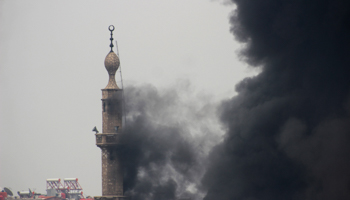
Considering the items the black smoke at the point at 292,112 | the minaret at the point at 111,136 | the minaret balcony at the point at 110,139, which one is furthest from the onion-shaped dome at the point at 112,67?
the black smoke at the point at 292,112

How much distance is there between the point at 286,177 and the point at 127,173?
22568mm

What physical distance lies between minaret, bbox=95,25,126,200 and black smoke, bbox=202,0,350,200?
1327 centimetres

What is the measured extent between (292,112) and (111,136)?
81.6 feet

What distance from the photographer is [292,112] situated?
279ft

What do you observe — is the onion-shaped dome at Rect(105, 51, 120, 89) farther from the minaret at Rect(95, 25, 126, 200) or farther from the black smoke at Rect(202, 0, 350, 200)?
the black smoke at Rect(202, 0, 350, 200)

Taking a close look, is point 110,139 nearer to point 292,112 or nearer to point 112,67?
point 112,67

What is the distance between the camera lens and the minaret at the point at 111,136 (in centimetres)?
9531

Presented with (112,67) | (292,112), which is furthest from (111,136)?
(292,112)

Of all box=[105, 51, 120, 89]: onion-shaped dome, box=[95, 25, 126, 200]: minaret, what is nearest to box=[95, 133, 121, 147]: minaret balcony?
box=[95, 25, 126, 200]: minaret

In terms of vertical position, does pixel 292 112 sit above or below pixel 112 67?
below

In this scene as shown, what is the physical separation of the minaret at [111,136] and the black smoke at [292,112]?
13.3 metres

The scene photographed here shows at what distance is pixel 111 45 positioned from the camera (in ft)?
321

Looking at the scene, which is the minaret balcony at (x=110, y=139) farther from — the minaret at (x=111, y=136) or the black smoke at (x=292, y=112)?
the black smoke at (x=292, y=112)

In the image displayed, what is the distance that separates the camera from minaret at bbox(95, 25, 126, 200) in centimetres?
9531
